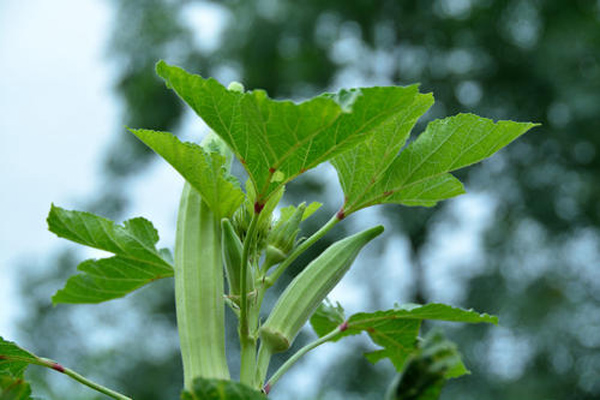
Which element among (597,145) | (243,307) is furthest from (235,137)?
(597,145)

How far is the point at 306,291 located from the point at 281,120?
0.60ft

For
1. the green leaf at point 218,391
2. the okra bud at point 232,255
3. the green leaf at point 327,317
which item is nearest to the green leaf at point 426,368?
the green leaf at point 218,391

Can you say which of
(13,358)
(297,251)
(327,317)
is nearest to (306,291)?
(297,251)

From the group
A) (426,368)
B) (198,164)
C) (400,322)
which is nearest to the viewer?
(426,368)

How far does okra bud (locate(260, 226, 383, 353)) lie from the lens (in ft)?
1.82

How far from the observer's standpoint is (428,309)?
0.58m

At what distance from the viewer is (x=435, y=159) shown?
575 mm

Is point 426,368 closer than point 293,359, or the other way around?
point 426,368

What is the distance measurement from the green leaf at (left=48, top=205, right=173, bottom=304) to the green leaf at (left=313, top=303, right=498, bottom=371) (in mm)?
190

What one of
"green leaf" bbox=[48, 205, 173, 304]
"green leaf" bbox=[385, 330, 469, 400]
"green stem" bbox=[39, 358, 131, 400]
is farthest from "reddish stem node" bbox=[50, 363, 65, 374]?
"green leaf" bbox=[385, 330, 469, 400]

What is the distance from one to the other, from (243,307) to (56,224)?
7.6 inches

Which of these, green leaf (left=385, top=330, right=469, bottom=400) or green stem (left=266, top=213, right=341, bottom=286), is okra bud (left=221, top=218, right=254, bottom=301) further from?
green leaf (left=385, top=330, right=469, bottom=400)

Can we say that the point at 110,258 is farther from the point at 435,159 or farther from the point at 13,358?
the point at 435,159

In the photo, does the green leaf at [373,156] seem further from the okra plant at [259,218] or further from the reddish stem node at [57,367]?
the reddish stem node at [57,367]
